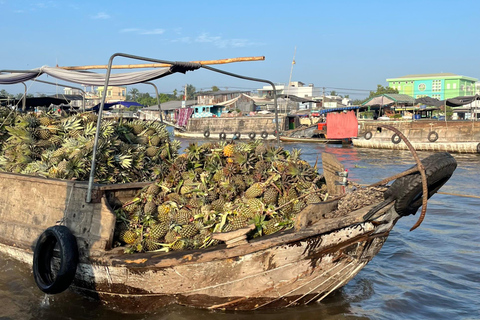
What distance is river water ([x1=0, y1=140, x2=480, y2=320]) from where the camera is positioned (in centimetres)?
512

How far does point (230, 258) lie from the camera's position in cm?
445

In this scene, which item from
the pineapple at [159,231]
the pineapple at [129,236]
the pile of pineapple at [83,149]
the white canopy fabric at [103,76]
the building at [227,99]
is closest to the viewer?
the pineapple at [159,231]

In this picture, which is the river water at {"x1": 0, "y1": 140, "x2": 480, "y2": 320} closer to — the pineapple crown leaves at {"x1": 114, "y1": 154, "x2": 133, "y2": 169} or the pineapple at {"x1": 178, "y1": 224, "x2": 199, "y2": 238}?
the pineapple at {"x1": 178, "y1": 224, "x2": 199, "y2": 238}

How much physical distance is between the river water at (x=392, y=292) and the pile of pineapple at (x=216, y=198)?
62cm

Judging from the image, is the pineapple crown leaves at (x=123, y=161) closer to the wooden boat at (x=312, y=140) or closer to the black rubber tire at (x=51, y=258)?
the black rubber tire at (x=51, y=258)

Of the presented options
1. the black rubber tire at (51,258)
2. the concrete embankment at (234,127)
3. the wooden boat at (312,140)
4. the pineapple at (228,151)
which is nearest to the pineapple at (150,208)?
the black rubber tire at (51,258)

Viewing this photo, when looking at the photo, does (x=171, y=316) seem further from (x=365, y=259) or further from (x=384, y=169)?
(x=384, y=169)

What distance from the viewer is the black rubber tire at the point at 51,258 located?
4.93 m

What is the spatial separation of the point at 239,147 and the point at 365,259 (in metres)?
2.05

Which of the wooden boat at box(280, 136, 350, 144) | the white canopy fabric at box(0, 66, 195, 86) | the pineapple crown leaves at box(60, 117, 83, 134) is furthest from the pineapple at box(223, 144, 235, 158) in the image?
the wooden boat at box(280, 136, 350, 144)

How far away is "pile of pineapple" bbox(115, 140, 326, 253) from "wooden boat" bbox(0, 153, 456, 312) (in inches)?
8.8

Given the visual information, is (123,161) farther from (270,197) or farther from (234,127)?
(234,127)

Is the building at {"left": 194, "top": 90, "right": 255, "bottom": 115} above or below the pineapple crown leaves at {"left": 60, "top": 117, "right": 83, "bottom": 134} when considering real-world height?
above

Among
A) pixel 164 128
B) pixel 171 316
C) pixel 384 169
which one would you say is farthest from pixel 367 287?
pixel 384 169
